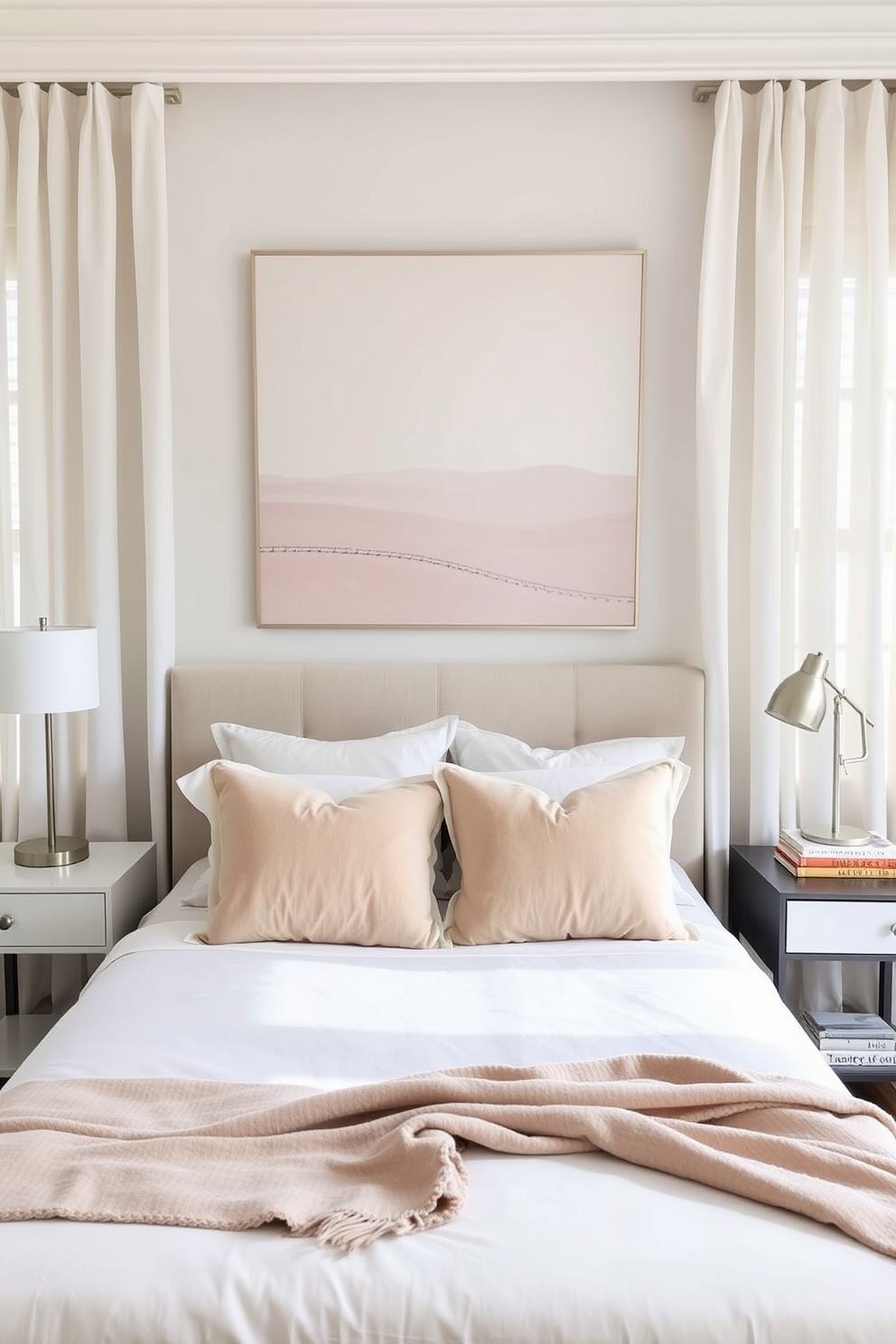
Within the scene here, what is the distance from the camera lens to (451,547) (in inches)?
122

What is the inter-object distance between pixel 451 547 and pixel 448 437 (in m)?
0.31

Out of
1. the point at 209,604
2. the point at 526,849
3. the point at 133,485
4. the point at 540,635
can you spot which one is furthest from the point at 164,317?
the point at 526,849

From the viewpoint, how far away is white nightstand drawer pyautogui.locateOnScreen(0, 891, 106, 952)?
271 centimetres

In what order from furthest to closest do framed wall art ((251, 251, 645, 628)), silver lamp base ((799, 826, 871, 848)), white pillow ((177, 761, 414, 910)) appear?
framed wall art ((251, 251, 645, 628)) → silver lamp base ((799, 826, 871, 848)) → white pillow ((177, 761, 414, 910))

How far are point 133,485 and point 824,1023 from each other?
234 cm

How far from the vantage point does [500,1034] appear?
191 cm

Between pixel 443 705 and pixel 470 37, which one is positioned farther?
pixel 443 705

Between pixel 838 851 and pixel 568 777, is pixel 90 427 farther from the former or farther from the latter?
pixel 838 851

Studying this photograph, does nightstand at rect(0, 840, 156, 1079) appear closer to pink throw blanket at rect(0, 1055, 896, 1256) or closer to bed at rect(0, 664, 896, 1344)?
bed at rect(0, 664, 896, 1344)

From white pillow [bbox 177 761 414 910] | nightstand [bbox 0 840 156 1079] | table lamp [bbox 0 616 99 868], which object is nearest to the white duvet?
white pillow [bbox 177 761 414 910]

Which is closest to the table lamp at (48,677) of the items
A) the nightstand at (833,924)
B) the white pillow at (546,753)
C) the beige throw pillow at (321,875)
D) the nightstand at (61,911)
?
the nightstand at (61,911)

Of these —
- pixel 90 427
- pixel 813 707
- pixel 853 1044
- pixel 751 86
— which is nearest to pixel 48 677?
pixel 90 427

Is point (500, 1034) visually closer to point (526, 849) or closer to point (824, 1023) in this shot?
point (526, 849)

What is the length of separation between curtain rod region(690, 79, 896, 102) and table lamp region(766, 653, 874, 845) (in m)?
1.54
